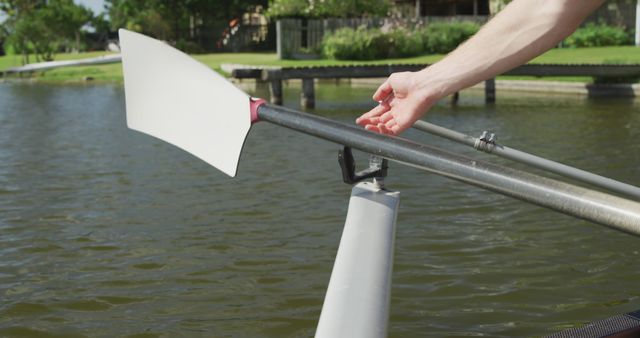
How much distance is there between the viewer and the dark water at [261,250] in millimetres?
5578

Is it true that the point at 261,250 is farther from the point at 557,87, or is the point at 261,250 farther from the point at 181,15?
the point at 181,15

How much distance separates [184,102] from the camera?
2846mm

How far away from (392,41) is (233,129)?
107 ft

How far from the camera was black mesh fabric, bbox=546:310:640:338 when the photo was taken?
328 cm

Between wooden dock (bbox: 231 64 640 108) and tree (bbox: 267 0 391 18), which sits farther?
tree (bbox: 267 0 391 18)

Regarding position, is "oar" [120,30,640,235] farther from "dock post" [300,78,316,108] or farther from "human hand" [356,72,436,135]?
"dock post" [300,78,316,108]

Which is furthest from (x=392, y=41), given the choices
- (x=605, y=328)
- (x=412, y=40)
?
(x=605, y=328)

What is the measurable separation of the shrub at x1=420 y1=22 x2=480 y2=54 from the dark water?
2282 cm

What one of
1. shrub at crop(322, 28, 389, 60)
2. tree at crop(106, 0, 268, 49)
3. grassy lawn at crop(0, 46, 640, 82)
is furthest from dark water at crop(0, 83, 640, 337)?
tree at crop(106, 0, 268, 49)

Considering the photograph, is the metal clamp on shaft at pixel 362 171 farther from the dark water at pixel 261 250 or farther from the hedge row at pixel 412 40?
the hedge row at pixel 412 40

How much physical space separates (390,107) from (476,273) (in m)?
4.44

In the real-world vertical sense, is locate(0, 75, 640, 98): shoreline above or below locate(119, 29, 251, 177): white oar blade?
below

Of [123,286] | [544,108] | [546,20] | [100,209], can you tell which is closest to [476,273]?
[123,286]

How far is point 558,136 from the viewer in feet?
46.0
